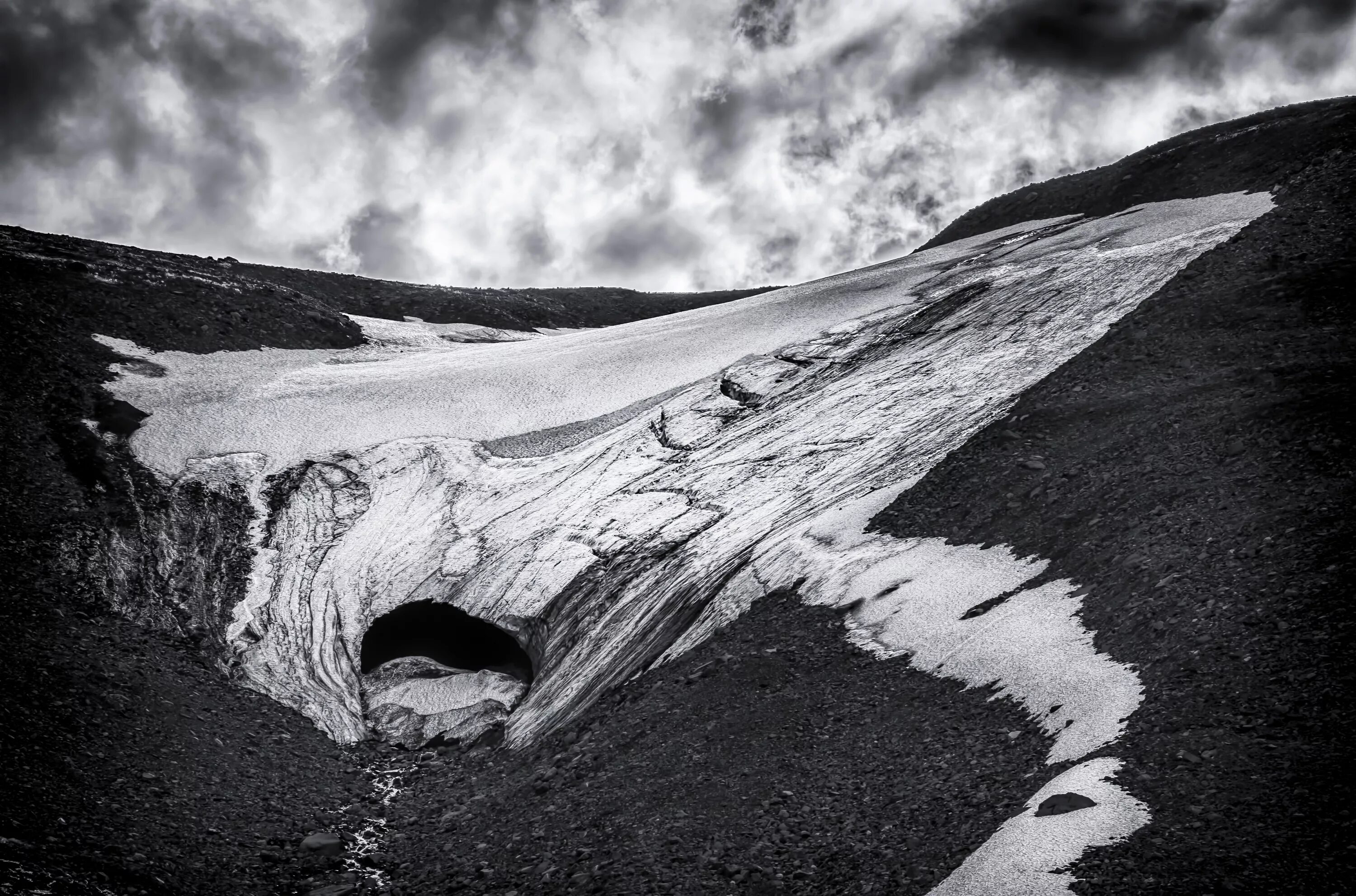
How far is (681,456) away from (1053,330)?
8.92 meters

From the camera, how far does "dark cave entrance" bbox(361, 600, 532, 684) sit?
2044cm

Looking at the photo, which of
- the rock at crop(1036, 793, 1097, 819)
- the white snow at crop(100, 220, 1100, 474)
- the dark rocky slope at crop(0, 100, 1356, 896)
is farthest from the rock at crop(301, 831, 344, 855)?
the white snow at crop(100, 220, 1100, 474)

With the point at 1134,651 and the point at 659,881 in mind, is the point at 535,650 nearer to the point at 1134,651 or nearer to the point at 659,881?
the point at 659,881

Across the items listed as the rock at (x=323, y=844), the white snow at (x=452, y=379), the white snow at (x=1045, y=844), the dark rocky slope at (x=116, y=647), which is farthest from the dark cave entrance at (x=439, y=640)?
Answer: the white snow at (x=1045, y=844)

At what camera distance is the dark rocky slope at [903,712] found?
29.9 feet

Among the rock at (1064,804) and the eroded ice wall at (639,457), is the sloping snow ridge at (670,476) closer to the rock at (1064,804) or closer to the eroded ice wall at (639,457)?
the eroded ice wall at (639,457)

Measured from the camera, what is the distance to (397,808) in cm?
1576

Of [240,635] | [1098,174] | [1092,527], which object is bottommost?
[1092,527]

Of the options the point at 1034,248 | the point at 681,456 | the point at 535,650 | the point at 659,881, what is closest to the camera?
the point at 659,881

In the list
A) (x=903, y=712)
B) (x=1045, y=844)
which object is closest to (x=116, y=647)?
(x=903, y=712)

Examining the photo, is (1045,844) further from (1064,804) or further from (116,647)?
(116,647)

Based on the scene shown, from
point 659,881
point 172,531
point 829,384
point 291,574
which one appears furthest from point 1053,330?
point 172,531

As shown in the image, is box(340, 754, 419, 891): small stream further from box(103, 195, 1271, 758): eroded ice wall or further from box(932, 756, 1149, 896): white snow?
box(932, 756, 1149, 896): white snow

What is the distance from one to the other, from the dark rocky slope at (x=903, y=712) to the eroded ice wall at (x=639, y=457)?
113 cm
